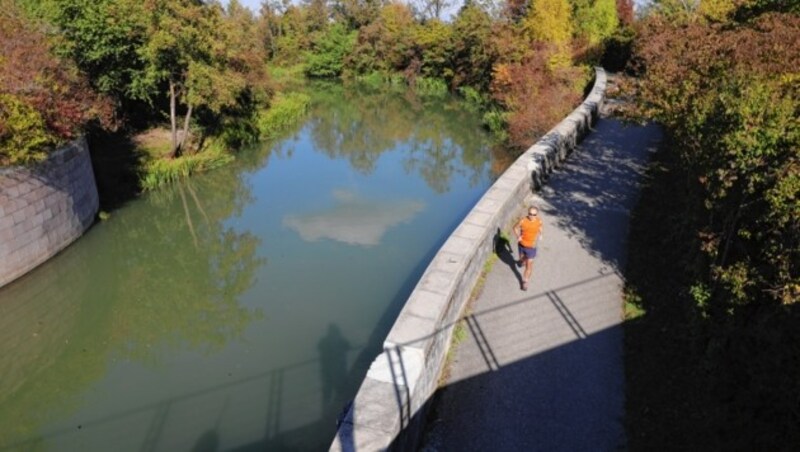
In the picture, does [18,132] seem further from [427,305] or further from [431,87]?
[431,87]

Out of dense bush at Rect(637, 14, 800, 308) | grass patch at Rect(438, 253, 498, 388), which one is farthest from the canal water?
dense bush at Rect(637, 14, 800, 308)

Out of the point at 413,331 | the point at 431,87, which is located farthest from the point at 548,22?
the point at 413,331

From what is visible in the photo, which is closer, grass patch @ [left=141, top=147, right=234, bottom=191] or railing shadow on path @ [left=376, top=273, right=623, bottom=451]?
railing shadow on path @ [left=376, top=273, right=623, bottom=451]

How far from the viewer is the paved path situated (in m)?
5.51

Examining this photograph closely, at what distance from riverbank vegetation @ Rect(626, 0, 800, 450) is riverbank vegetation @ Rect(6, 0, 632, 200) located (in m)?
11.7

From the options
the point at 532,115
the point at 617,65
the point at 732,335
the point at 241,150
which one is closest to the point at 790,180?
the point at 732,335

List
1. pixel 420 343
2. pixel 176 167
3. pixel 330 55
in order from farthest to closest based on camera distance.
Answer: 1. pixel 330 55
2. pixel 176 167
3. pixel 420 343

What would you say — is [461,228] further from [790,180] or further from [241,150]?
[241,150]

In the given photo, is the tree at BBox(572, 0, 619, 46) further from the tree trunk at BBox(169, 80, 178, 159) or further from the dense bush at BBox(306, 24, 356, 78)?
the tree trunk at BBox(169, 80, 178, 159)

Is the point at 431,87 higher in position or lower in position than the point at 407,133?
higher

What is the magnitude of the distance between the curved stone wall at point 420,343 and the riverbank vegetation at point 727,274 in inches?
83.0

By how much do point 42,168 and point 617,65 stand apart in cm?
3200

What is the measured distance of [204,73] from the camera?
1856cm

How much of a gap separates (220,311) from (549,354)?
689 cm
